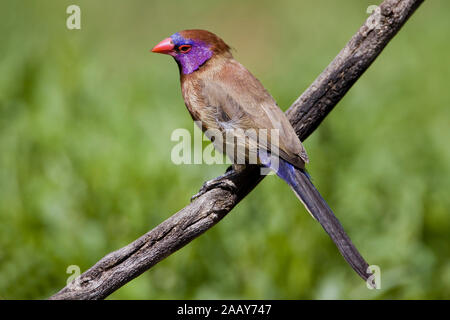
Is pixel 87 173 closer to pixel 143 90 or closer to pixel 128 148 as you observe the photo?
pixel 128 148

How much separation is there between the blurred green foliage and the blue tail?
86 centimetres

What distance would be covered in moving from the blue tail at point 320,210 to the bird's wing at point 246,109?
48 mm

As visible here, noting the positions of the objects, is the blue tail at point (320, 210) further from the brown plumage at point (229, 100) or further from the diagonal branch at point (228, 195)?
the diagonal branch at point (228, 195)

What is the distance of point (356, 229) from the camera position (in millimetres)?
3895

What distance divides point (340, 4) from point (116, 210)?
3.90 meters

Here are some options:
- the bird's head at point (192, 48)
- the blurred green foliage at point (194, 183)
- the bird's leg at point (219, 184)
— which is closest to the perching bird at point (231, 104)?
the bird's head at point (192, 48)

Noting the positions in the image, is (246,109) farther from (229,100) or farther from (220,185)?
(220,185)

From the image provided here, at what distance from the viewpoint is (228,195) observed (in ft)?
9.34

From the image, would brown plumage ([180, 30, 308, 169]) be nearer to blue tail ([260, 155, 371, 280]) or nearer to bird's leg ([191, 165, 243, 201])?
blue tail ([260, 155, 371, 280])

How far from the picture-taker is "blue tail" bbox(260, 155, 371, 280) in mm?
2609

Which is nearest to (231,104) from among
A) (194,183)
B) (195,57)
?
(195,57)

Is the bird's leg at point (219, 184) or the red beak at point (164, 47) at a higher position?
the red beak at point (164, 47)

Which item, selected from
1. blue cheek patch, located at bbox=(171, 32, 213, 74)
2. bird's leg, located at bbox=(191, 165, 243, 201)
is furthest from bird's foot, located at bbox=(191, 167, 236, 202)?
blue cheek patch, located at bbox=(171, 32, 213, 74)

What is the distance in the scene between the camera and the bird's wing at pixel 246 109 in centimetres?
288
